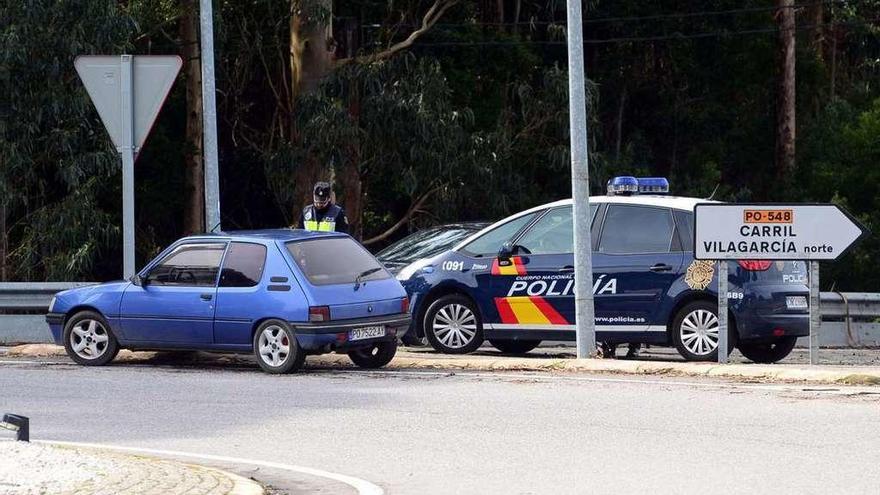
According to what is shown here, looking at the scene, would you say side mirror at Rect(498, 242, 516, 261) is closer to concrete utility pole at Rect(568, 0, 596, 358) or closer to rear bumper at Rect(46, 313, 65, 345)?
concrete utility pole at Rect(568, 0, 596, 358)

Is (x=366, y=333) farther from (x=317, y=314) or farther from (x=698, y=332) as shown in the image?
(x=698, y=332)

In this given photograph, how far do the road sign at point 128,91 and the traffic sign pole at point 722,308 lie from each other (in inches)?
232

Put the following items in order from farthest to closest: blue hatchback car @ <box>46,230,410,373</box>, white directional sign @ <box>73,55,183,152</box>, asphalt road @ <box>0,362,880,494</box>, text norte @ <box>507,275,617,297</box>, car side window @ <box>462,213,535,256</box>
→ car side window @ <box>462,213,535,256</box>
white directional sign @ <box>73,55,183,152</box>
text norte @ <box>507,275,617,297</box>
blue hatchback car @ <box>46,230,410,373</box>
asphalt road @ <box>0,362,880,494</box>

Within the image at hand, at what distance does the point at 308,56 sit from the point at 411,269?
14131mm

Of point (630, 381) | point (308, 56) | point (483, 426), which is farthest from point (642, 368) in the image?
point (308, 56)

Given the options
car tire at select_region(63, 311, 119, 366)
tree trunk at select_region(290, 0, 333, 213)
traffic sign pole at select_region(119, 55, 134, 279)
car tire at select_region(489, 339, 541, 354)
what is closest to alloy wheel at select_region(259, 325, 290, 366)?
car tire at select_region(63, 311, 119, 366)

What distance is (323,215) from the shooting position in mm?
19297

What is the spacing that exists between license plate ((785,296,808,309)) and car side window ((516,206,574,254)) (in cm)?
237

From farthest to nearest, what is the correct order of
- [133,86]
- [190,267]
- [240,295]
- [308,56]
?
[308,56] → [133,86] → [190,267] → [240,295]

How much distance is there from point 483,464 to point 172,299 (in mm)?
6899

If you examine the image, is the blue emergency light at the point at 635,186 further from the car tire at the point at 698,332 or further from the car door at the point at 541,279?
the car tire at the point at 698,332

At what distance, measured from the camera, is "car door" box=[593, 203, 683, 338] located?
17.9m

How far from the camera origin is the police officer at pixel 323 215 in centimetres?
1908

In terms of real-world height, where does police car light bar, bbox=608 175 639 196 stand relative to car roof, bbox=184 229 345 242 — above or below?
above
